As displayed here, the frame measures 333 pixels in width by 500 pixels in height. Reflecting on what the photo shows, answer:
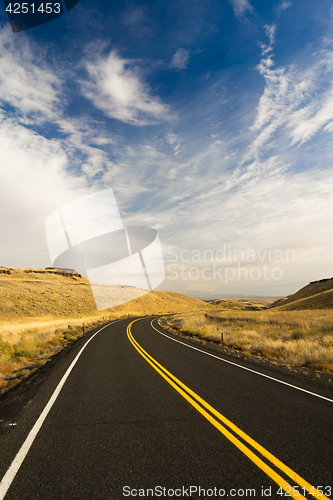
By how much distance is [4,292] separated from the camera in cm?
5166

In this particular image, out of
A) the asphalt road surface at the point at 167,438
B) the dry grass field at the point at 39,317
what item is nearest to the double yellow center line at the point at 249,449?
the asphalt road surface at the point at 167,438

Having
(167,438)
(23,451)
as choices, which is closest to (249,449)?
(167,438)

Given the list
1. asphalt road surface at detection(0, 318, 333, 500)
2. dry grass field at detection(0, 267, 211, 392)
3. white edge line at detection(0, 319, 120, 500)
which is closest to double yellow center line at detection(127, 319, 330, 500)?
asphalt road surface at detection(0, 318, 333, 500)

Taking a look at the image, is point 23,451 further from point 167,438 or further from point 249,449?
point 249,449

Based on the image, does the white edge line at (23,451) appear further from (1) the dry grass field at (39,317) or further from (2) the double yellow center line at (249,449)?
(2) the double yellow center line at (249,449)

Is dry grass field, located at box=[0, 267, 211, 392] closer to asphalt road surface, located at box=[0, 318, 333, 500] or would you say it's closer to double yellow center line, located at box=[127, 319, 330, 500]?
asphalt road surface, located at box=[0, 318, 333, 500]

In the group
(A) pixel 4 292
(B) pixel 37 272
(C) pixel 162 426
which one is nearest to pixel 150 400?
(C) pixel 162 426

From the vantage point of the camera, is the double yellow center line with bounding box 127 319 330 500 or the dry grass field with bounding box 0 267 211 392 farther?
the dry grass field with bounding box 0 267 211 392

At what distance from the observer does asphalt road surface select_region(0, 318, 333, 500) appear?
294 cm

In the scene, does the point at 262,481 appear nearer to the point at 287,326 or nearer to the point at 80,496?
the point at 80,496

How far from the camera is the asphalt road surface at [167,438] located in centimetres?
294

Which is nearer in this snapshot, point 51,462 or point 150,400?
point 51,462

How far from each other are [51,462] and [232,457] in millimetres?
2636

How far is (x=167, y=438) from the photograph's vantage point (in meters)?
4.02
